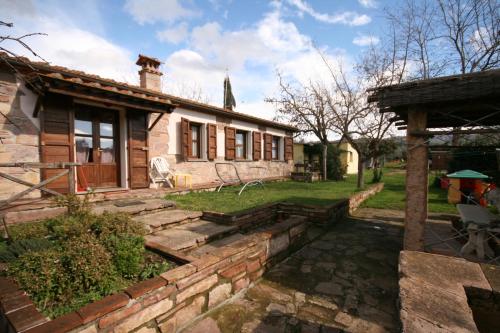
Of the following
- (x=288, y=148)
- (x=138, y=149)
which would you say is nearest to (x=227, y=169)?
(x=138, y=149)

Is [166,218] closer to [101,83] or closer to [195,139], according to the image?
[101,83]

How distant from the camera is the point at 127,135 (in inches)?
260

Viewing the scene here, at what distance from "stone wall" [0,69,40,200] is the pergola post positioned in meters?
6.70

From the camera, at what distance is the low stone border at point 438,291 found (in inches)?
48.3

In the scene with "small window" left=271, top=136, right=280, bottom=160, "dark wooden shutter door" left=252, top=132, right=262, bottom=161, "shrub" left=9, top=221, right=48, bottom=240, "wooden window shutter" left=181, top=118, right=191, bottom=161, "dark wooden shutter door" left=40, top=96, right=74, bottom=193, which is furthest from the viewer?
"small window" left=271, top=136, right=280, bottom=160

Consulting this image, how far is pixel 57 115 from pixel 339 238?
642 cm

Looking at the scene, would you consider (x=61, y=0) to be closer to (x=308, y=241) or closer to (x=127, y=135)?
(x=127, y=135)

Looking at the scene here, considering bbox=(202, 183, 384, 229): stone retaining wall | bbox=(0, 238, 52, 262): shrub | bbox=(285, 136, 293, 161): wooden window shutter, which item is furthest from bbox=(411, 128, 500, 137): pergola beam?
bbox=(285, 136, 293, 161): wooden window shutter

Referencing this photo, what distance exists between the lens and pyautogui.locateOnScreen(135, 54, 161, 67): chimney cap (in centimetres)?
787

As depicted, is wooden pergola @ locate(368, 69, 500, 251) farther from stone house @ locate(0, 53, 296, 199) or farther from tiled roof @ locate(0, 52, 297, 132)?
stone house @ locate(0, 53, 296, 199)

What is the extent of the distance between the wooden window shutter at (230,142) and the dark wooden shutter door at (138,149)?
338 cm

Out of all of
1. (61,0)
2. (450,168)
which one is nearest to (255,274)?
(61,0)

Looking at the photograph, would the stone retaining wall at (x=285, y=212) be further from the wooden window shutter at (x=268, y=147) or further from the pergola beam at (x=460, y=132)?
the wooden window shutter at (x=268, y=147)

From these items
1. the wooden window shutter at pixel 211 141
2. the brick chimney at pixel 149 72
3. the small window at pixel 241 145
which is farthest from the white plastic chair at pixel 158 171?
the small window at pixel 241 145
